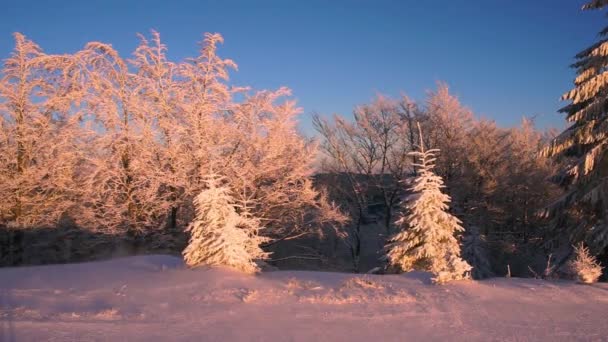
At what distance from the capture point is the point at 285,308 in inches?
229

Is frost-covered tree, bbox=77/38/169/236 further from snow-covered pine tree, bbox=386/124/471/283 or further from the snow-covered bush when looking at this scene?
the snow-covered bush

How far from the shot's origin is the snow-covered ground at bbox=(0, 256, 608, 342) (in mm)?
4668

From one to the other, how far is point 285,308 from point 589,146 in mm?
12293

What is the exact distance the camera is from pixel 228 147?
1593 centimetres

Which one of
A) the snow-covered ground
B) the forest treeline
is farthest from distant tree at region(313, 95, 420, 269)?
the snow-covered ground

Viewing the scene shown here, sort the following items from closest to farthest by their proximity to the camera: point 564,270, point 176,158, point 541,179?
point 564,270, point 176,158, point 541,179

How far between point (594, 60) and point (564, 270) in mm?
7064

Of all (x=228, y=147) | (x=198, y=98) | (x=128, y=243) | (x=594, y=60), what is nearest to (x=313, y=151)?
(x=228, y=147)

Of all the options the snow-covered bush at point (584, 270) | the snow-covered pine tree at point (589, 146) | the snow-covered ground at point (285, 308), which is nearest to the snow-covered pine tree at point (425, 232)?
the snow-covered ground at point (285, 308)

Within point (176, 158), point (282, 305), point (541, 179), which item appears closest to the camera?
point (282, 305)

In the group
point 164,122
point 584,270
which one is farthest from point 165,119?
point 584,270

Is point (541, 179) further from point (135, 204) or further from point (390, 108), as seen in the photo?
point (135, 204)

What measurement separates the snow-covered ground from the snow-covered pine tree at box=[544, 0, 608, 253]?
5.54 m

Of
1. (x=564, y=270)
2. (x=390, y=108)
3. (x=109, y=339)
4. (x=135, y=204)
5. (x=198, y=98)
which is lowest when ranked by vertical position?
(x=109, y=339)
